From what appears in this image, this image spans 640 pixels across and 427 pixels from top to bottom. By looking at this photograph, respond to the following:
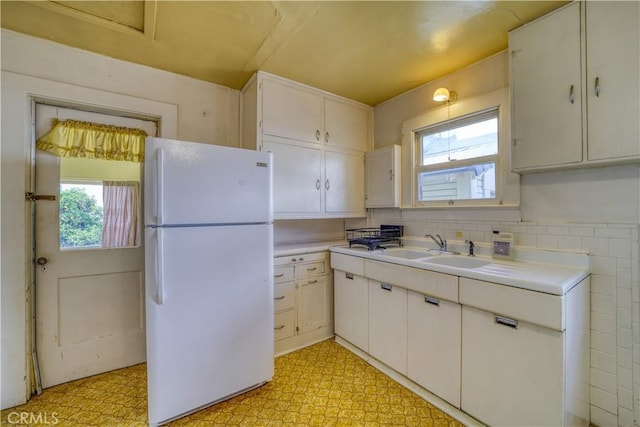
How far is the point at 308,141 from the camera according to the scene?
260cm

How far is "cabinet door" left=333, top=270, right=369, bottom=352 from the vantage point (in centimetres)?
224

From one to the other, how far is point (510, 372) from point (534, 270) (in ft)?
1.94

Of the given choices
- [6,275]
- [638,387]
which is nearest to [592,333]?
[638,387]

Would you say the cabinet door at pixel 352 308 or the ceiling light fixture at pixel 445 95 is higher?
the ceiling light fixture at pixel 445 95

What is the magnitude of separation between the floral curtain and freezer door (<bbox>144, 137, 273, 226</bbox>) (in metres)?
0.87

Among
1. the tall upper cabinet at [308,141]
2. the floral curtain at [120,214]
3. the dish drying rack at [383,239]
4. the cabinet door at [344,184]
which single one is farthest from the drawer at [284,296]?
the floral curtain at [120,214]

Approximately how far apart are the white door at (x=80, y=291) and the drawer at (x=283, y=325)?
1.13m

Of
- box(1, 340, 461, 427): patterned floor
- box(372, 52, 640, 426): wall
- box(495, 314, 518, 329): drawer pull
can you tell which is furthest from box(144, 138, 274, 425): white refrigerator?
box(372, 52, 640, 426): wall

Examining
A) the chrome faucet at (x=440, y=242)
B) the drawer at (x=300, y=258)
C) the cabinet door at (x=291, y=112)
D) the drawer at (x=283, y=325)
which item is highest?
the cabinet door at (x=291, y=112)

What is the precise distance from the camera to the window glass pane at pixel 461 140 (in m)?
2.10

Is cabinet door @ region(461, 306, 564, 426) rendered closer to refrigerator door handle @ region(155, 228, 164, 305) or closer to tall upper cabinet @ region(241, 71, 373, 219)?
tall upper cabinet @ region(241, 71, 373, 219)

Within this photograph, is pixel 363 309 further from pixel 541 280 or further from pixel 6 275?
pixel 6 275

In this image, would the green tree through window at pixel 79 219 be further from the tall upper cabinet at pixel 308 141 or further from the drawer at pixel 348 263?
the drawer at pixel 348 263

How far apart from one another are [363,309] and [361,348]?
1.13 feet
